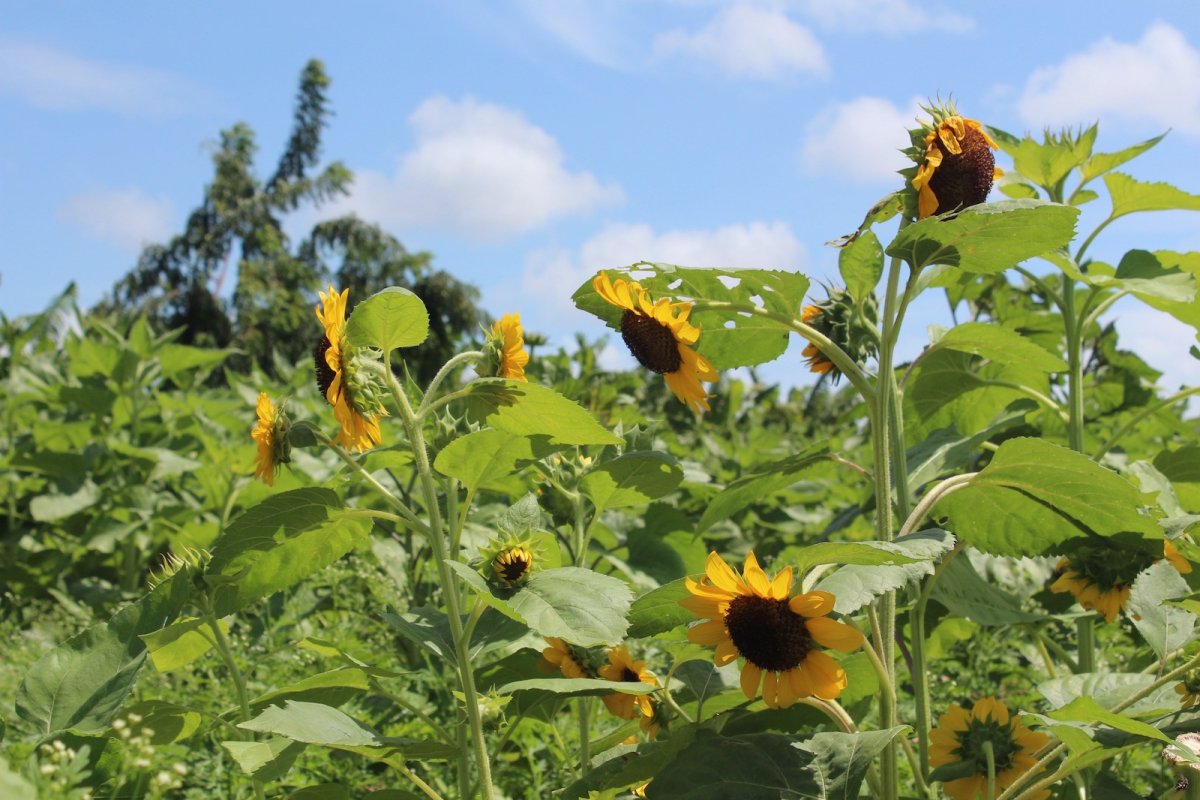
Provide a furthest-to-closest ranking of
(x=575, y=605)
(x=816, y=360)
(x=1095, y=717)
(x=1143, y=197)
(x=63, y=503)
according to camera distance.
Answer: (x=63, y=503) → (x=1143, y=197) → (x=816, y=360) → (x=575, y=605) → (x=1095, y=717)

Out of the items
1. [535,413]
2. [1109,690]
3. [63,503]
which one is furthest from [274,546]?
[63,503]

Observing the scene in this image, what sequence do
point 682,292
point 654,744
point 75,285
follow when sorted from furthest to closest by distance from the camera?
point 75,285 < point 682,292 < point 654,744

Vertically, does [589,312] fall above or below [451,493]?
above

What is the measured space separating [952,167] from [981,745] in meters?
0.81

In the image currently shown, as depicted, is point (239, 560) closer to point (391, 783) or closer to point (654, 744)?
point (654, 744)

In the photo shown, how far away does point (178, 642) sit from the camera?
1503mm

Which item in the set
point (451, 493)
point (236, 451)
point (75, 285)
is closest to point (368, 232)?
point (75, 285)

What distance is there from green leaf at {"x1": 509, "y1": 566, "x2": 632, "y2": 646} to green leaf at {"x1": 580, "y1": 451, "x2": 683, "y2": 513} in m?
0.29

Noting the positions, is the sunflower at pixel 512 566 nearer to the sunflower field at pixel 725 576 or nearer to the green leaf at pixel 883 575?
the sunflower field at pixel 725 576

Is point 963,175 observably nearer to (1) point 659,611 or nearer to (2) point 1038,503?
(2) point 1038,503

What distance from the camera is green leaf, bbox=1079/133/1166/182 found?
6.38 ft

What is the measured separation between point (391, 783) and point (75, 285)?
177 inches

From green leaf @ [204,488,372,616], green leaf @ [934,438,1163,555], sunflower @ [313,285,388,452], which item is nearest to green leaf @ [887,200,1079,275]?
green leaf @ [934,438,1163,555]

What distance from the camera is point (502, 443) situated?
1447 millimetres
